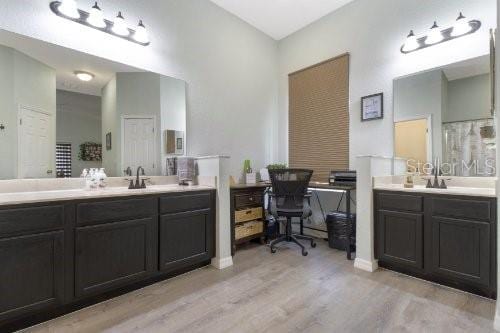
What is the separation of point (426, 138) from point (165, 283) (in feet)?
9.90

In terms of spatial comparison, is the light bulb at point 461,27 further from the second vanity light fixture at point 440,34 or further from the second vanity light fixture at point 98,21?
the second vanity light fixture at point 98,21

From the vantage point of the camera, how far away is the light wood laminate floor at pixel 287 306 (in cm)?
167

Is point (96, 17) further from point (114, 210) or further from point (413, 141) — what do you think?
point (413, 141)

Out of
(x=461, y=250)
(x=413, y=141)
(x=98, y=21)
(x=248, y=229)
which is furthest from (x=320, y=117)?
(x=98, y=21)

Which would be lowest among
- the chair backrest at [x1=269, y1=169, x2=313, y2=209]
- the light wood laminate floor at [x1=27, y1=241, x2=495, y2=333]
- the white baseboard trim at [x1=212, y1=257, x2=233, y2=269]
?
the light wood laminate floor at [x1=27, y1=241, x2=495, y2=333]

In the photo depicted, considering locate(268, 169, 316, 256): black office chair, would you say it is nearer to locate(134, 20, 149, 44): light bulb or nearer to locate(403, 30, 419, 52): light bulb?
locate(403, 30, 419, 52): light bulb

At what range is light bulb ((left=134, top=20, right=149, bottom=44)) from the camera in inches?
103

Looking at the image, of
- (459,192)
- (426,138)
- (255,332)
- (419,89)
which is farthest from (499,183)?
(255,332)

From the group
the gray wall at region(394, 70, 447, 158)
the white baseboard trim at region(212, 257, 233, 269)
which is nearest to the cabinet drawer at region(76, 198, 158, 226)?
the white baseboard trim at region(212, 257, 233, 269)

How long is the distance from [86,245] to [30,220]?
1.25 ft

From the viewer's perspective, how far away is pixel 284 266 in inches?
105

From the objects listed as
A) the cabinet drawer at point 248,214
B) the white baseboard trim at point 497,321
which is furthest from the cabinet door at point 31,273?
the white baseboard trim at point 497,321

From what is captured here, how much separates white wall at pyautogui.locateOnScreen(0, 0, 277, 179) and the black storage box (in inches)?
56.2

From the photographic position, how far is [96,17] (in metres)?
2.32
